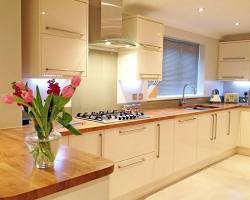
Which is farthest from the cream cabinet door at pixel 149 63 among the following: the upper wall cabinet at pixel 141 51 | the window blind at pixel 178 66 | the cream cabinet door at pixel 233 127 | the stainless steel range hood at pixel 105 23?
the cream cabinet door at pixel 233 127

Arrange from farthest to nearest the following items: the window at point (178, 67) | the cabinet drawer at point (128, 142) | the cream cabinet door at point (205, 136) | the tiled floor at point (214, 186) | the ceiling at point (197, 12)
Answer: the window at point (178, 67) < the cream cabinet door at point (205, 136) < the ceiling at point (197, 12) < the tiled floor at point (214, 186) < the cabinet drawer at point (128, 142)

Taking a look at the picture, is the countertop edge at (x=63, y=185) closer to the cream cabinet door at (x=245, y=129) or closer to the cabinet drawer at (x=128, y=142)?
the cabinet drawer at (x=128, y=142)

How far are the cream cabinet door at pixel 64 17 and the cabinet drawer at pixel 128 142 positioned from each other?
3.32ft

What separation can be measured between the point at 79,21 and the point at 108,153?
1295 mm

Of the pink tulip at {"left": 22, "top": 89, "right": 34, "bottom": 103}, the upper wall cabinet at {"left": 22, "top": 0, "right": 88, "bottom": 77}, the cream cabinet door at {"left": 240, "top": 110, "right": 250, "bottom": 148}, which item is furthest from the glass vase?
the cream cabinet door at {"left": 240, "top": 110, "right": 250, "bottom": 148}

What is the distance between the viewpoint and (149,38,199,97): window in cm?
442

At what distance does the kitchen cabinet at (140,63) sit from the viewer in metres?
3.33

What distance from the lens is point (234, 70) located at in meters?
5.16

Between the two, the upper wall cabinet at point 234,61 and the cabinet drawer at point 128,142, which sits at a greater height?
the upper wall cabinet at point 234,61

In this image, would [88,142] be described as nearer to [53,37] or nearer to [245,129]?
[53,37]

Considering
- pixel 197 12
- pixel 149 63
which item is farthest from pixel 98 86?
pixel 197 12

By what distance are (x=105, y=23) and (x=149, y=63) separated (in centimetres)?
84

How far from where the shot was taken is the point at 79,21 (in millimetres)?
2596

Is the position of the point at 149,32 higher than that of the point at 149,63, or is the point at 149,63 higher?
the point at 149,32
